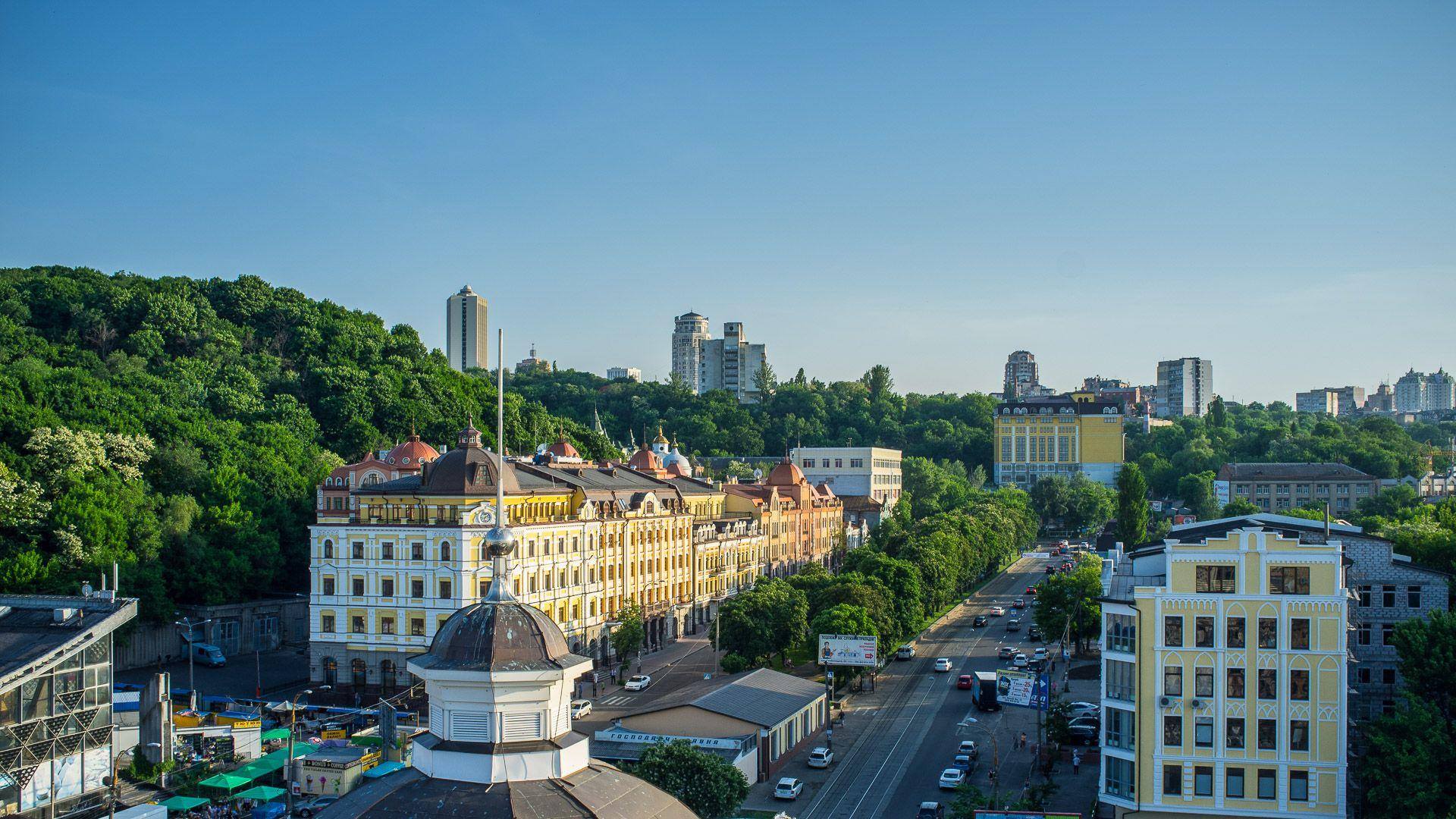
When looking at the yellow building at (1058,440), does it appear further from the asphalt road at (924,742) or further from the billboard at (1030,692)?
the billboard at (1030,692)

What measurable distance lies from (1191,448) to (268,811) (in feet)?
482

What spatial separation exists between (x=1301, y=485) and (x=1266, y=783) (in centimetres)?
9759

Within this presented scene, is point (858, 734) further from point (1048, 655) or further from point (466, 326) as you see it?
point (466, 326)

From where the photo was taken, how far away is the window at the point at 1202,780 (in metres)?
35.7

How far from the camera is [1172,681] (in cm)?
3609

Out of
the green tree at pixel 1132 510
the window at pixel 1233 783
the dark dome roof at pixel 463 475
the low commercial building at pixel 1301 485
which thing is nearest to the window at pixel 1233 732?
the window at pixel 1233 783

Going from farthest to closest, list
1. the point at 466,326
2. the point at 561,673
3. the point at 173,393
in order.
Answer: the point at 466,326, the point at 173,393, the point at 561,673

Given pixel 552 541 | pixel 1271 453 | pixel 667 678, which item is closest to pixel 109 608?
pixel 552 541

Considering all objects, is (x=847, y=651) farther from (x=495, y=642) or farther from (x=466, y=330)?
(x=466, y=330)

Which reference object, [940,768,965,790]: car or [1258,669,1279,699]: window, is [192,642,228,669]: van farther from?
[1258,669,1279,699]: window

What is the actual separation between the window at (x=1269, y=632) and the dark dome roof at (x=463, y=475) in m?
33.9

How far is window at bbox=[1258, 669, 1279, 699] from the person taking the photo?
35.5m

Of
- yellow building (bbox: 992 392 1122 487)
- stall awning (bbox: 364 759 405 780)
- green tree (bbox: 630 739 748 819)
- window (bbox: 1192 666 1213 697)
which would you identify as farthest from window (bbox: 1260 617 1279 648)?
yellow building (bbox: 992 392 1122 487)

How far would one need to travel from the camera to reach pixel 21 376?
243 ft
